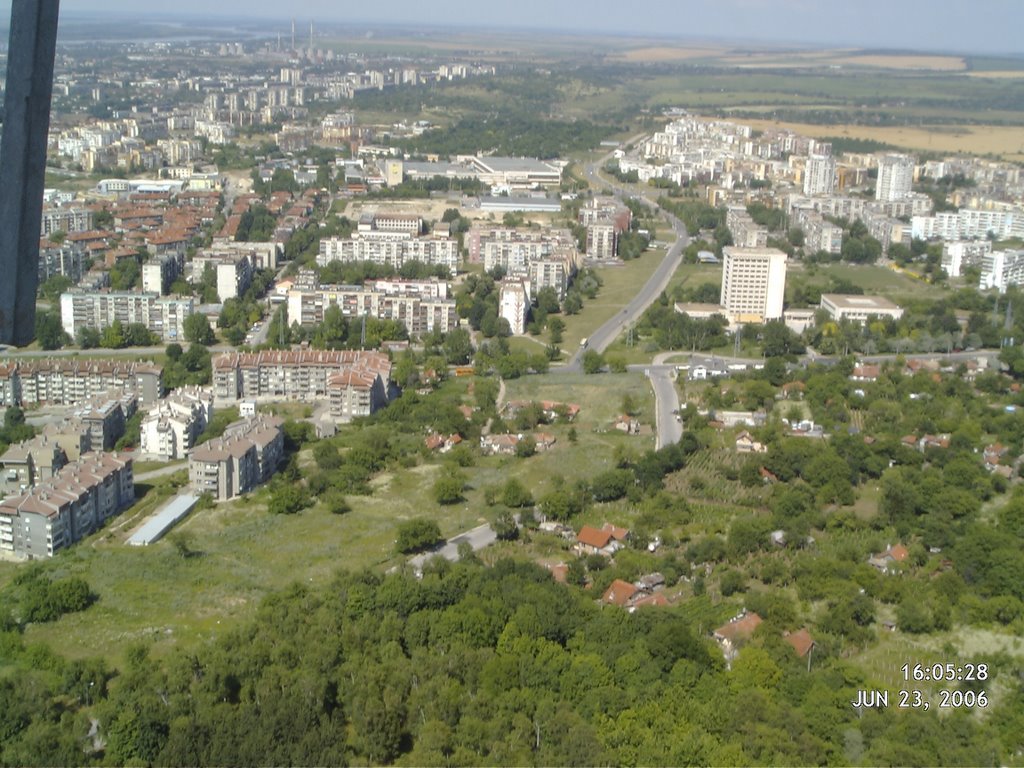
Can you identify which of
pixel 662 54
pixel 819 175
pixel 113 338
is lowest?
pixel 113 338

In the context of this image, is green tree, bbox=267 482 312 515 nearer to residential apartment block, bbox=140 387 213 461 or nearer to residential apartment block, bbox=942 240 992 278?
residential apartment block, bbox=140 387 213 461

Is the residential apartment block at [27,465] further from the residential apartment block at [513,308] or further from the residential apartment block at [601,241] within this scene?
the residential apartment block at [601,241]

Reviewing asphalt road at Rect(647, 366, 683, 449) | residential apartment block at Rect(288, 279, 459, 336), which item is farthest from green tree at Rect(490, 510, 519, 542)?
residential apartment block at Rect(288, 279, 459, 336)

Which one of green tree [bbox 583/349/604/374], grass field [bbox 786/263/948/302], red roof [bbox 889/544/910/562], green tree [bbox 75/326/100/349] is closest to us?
red roof [bbox 889/544/910/562]

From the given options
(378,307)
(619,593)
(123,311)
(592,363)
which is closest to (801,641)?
(619,593)

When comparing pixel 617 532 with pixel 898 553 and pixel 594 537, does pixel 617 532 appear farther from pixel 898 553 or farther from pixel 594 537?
pixel 898 553

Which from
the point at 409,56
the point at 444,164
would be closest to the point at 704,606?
the point at 444,164

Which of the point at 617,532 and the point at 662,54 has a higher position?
the point at 662,54
